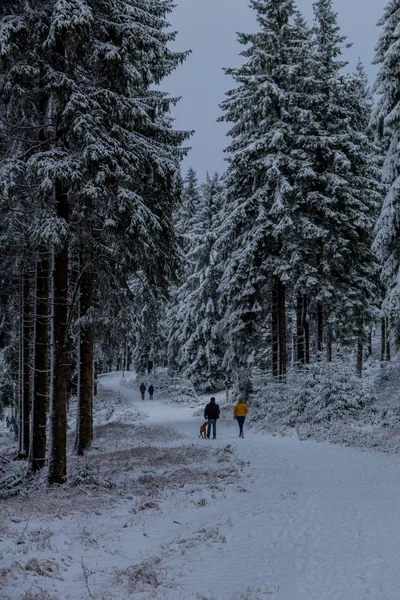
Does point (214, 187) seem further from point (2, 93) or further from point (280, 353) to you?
point (2, 93)

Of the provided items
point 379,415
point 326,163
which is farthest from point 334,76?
point 379,415

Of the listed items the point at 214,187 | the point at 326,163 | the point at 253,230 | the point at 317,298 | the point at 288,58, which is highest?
the point at 288,58

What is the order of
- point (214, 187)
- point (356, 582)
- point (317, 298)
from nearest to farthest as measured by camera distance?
1. point (356, 582)
2. point (317, 298)
3. point (214, 187)

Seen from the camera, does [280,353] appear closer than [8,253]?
No

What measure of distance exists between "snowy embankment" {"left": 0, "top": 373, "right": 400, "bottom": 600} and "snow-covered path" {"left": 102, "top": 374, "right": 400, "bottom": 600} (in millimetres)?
20

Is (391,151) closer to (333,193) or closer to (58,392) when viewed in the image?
(333,193)

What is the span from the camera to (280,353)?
877 inches

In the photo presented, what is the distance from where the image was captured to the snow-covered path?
502cm

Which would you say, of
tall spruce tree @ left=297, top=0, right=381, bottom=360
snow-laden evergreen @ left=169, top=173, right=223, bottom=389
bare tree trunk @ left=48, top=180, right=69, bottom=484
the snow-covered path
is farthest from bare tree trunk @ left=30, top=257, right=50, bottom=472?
snow-laden evergreen @ left=169, top=173, right=223, bottom=389

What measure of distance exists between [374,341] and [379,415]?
42.4 m

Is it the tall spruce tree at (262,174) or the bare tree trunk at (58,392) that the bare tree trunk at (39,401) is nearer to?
the bare tree trunk at (58,392)

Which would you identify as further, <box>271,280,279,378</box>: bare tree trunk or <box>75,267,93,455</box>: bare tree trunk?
<box>271,280,279,378</box>: bare tree trunk

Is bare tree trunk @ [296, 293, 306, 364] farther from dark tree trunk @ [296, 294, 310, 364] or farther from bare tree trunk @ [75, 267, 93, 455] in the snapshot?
bare tree trunk @ [75, 267, 93, 455]

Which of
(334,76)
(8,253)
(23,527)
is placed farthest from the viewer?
(334,76)
